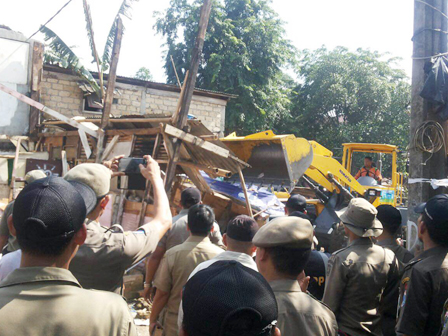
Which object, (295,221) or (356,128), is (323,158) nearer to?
(295,221)

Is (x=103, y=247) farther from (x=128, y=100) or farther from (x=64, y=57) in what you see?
(x=128, y=100)

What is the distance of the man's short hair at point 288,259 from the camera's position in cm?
194

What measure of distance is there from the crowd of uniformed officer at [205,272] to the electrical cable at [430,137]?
205 cm

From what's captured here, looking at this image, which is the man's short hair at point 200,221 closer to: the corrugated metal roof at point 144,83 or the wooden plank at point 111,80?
the wooden plank at point 111,80

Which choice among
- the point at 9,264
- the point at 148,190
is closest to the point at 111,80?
the point at 148,190

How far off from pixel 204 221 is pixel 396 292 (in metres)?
1.54

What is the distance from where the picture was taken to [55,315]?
124 centimetres

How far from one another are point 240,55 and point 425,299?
61.9ft

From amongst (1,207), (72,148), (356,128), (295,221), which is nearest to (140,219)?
(1,207)

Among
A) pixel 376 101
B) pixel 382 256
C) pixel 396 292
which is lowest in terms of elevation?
pixel 396 292

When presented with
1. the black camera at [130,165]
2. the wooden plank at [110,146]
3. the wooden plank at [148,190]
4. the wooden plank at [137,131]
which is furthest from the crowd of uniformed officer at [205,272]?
the wooden plank at [110,146]

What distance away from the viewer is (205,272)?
125 cm

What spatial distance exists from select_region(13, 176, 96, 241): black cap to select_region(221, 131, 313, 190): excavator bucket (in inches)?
229

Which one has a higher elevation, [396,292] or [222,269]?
[222,269]
